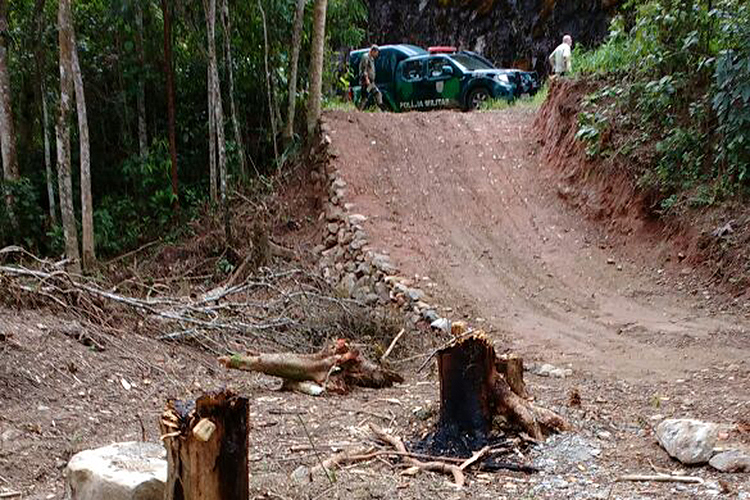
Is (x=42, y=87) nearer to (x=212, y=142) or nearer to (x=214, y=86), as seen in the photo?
(x=212, y=142)

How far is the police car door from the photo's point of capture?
17.6 meters

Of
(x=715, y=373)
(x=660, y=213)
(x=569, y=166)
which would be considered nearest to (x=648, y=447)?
(x=715, y=373)

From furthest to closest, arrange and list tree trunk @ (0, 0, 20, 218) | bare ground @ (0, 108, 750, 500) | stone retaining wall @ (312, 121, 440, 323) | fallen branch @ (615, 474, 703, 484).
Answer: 1. tree trunk @ (0, 0, 20, 218)
2. stone retaining wall @ (312, 121, 440, 323)
3. bare ground @ (0, 108, 750, 500)
4. fallen branch @ (615, 474, 703, 484)

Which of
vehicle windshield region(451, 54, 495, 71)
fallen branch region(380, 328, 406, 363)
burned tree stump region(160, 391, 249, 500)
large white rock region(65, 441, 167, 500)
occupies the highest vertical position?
vehicle windshield region(451, 54, 495, 71)

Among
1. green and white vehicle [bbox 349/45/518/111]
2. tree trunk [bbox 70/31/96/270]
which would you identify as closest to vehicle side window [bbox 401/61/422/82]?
green and white vehicle [bbox 349/45/518/111]

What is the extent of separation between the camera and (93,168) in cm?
1488

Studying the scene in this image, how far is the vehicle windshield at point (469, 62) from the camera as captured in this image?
17.9 m

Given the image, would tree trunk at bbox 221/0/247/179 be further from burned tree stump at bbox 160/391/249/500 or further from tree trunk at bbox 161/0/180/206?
burned tree stump at bbox 160/391/249/500

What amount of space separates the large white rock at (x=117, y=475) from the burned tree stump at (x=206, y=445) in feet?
0.98

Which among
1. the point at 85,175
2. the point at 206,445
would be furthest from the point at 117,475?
the point at 85,175

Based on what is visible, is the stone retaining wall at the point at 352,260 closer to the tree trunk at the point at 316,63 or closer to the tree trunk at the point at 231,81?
the tree trunk at the point at 316,63

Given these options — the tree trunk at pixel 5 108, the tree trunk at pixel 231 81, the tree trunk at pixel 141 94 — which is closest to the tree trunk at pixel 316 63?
the tree trunk at pixel 231 81

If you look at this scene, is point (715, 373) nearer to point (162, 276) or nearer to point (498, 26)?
point (162, 276)

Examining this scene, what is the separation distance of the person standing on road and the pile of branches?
29.5ft
